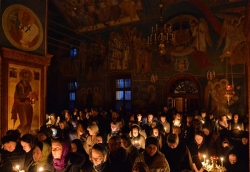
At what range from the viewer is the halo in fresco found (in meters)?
8.05

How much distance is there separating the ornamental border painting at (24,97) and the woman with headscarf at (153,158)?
19.3ft

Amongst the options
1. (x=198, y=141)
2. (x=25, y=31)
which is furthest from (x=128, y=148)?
(x=25, y=31)

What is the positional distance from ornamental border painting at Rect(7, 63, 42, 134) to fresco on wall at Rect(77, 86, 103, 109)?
8.81m

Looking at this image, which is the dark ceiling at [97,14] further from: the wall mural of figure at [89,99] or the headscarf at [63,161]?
the headscarf at [63,161]

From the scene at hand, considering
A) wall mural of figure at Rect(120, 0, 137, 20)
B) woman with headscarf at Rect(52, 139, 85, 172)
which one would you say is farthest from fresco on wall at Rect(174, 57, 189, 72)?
woman with headscarf at Rect(52, 139, 85, 172)

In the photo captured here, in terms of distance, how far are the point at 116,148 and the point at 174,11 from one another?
12.9 metres

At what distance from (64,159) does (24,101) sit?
5556 millimetres

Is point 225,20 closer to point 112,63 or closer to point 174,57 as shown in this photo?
point 174,57

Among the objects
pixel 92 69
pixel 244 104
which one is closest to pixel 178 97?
pixel 244 104

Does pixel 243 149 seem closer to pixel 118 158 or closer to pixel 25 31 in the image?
pixel 118 158

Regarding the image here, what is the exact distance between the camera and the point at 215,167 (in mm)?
4188

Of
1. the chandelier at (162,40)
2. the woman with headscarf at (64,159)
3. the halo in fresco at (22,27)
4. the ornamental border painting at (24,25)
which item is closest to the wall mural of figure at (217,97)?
the chandelier at (162,40)

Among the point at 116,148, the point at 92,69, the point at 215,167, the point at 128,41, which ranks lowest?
the point at 215,167

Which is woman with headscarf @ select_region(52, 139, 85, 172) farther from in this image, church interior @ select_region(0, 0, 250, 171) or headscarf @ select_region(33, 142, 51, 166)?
church interior @ select_region(0, 0, 250, 171)
